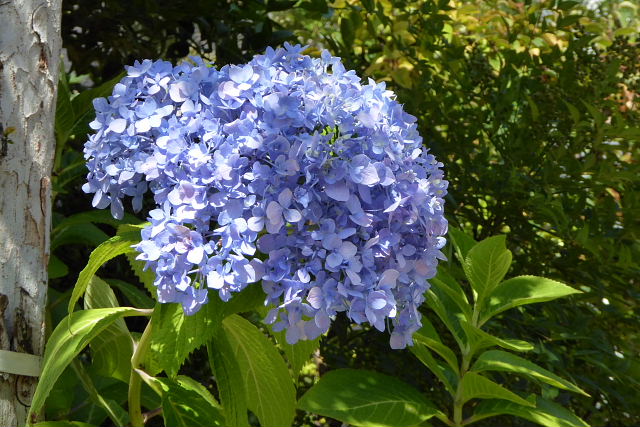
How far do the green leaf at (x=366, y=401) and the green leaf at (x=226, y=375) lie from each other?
16 centimetres

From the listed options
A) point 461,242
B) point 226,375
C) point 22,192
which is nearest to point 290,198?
point 226,375

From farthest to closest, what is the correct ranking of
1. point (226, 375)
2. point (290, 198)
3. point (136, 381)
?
point (136, 381) → point (226, 375) → point (290, 198)

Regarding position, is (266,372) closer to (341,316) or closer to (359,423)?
(359,423)

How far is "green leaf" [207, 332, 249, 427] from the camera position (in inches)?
58.4

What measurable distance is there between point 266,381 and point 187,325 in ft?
1.46

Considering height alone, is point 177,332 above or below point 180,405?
above

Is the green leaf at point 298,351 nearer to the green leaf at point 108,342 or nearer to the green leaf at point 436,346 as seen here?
the green leaf at point 436,346

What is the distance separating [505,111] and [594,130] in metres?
0.26

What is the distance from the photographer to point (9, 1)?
1490 mm

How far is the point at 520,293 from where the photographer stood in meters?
1.76

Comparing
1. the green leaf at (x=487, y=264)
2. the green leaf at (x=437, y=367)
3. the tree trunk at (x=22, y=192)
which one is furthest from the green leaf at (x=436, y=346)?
the tree trunk at (x=22, y=192)

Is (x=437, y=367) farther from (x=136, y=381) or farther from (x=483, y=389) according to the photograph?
(x=136, y=381)

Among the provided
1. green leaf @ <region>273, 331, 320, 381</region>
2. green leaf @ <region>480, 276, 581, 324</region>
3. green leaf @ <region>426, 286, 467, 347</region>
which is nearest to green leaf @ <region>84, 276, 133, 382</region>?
green leaf @ <region>273, 331, 320, 381</region>

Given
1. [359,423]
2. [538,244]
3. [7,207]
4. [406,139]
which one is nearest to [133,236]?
[7,207]
